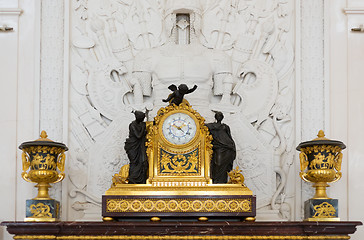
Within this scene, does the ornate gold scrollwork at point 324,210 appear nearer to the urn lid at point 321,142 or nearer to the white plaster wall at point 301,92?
the urn lid at point 321,142

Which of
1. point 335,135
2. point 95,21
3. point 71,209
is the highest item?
point 95,21

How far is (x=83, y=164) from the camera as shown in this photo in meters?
7.60

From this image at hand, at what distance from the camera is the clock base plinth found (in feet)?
21.4

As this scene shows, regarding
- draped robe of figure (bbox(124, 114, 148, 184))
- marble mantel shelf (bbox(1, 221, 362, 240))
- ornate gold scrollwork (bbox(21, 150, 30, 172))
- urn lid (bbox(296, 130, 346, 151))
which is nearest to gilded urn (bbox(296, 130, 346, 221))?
urn lid (bbox(296, 130, 346, 151))

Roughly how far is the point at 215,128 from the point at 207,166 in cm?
44

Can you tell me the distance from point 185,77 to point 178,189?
1.40 m

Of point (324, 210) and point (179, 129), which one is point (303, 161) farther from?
point (179, 129)

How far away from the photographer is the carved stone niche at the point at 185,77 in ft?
24.8

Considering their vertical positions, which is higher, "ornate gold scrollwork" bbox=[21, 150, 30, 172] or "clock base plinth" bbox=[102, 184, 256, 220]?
"ornate gold scrollwork" bbox=[21, 150, 30, 172]

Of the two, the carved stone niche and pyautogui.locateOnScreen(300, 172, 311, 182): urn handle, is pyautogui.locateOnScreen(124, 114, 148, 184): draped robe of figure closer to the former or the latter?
the carved stone niche

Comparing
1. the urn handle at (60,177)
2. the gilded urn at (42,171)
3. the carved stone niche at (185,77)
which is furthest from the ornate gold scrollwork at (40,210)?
the carved stone niche at (185,77)

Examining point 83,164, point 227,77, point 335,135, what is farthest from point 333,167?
point 83,164

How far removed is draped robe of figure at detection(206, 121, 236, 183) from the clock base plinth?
430mm

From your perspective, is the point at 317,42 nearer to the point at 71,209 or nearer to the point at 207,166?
the point at 207,166
